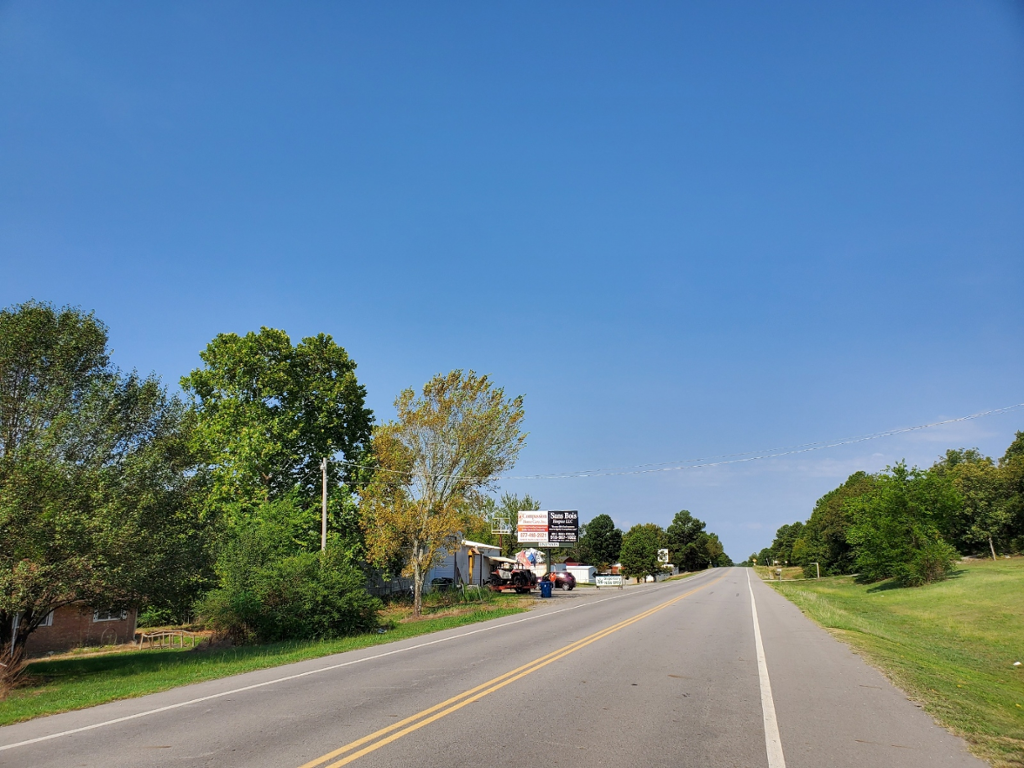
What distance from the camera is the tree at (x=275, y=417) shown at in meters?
32.3

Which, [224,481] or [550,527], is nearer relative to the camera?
[224,481]

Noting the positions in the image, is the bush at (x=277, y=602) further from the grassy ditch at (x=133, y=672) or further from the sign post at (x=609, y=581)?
the sign post at (x=609, y=581)

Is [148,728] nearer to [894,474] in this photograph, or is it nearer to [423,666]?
[423,666]

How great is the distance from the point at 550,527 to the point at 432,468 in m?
22.3

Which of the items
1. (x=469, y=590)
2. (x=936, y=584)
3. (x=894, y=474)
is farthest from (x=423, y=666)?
(x=894, y=474)

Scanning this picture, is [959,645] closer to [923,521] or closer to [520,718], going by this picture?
[520,718]

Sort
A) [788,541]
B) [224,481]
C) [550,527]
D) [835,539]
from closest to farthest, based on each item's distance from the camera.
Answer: [224,481], [550,527], [835,539], [788,541]

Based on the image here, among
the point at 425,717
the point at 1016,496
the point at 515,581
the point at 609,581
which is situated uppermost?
the point at 1016,496

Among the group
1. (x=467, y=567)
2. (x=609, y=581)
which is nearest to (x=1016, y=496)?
(x=609, y=581)

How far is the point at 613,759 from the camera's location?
657 cm

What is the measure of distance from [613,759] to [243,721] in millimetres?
4852

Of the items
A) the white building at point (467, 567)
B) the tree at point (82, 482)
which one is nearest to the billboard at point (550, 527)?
the white building at point (467, 567)

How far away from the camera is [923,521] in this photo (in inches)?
1950

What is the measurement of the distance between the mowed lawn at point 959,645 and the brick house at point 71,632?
92.2 ft
